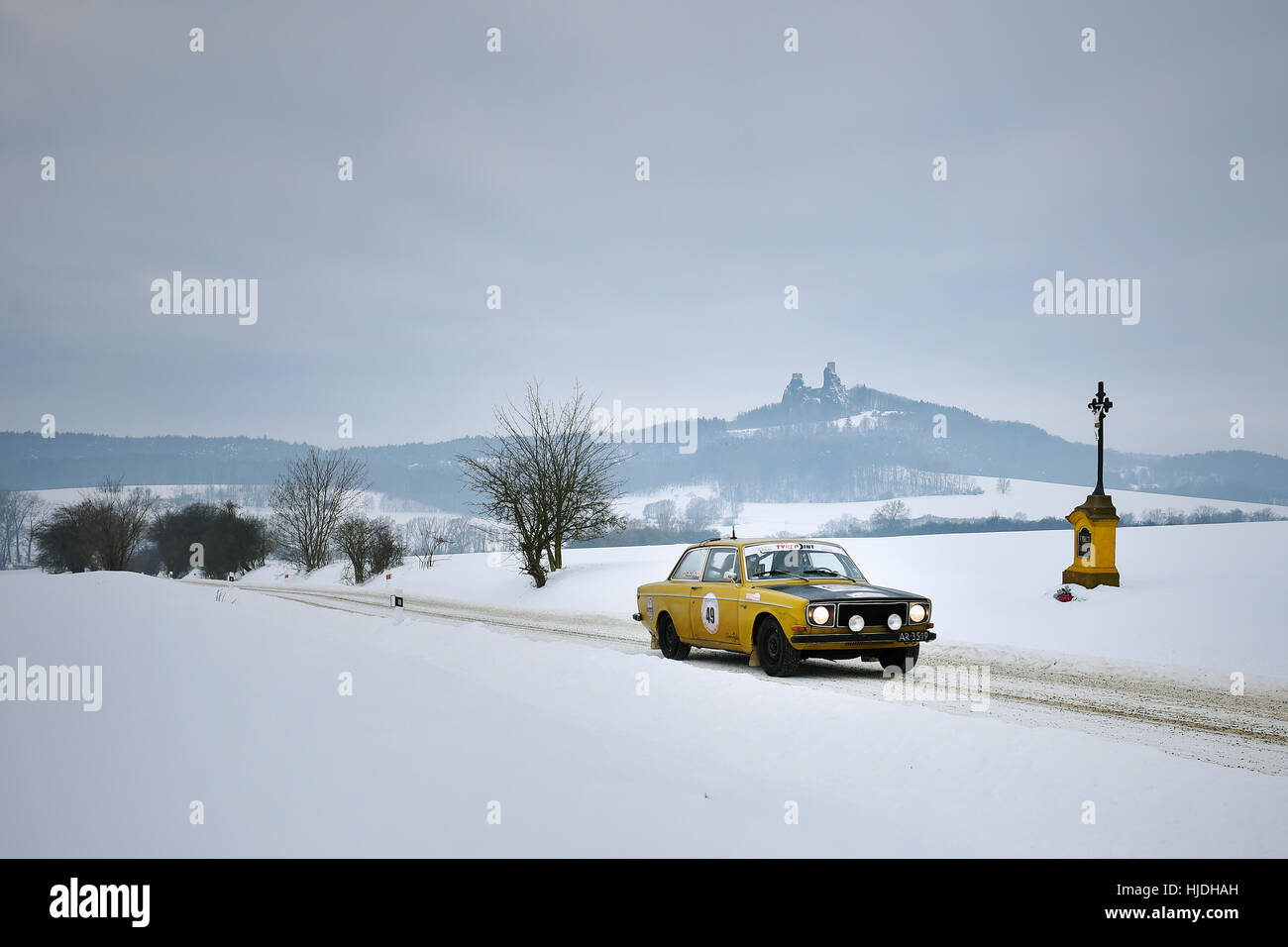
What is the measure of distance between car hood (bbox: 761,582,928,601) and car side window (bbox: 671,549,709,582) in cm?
180

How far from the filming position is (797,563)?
Result: 11664 mm

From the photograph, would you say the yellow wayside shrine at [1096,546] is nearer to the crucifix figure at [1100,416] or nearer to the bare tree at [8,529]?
the crucifix figure at [1100,416]

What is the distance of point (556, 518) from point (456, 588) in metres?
6.39

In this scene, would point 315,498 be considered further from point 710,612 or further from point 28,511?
point 28,511

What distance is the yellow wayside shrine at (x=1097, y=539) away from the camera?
1792 cm

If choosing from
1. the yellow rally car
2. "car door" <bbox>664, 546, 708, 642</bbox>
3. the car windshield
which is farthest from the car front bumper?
"car door" <bbox>664, 546, 708, 642</bbox>

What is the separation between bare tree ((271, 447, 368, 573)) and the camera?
59.2m

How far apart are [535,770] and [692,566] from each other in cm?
833

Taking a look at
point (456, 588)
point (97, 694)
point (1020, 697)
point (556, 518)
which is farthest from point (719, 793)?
point (456, 588)

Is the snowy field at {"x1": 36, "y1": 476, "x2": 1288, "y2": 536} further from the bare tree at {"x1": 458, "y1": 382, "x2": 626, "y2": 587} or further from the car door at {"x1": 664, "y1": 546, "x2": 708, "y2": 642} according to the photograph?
the car door at {"x1": 664, "y1": 546, "x2": 708, "y2": 642}

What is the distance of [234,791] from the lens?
3.91 m

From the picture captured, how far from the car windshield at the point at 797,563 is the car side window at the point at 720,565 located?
275mm
